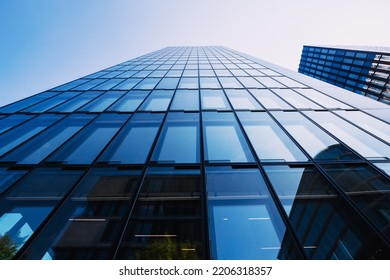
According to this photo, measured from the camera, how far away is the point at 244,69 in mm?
17734

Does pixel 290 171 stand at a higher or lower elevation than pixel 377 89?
higher

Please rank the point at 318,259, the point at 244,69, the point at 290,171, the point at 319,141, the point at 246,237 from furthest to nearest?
the point at 244,69
the point at 319,141
the point at 290,171
the point at 246,237
the point at 318,259

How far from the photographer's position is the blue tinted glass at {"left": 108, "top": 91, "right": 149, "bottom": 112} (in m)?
10.4

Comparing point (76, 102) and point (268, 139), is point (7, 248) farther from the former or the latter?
point (76, 102)

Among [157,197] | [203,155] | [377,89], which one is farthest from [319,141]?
[377,89]

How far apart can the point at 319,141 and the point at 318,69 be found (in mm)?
91052

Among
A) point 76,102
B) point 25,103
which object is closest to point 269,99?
point 76,102

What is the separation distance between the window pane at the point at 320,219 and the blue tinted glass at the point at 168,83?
920cm

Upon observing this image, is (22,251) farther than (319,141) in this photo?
No

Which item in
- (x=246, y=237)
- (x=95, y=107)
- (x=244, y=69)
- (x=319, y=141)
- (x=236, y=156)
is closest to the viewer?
(x=246, y=237)

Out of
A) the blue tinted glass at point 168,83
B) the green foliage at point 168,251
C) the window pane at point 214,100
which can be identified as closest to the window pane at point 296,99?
the window pane at point 214,100

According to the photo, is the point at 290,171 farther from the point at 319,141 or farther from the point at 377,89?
the point at 377,89

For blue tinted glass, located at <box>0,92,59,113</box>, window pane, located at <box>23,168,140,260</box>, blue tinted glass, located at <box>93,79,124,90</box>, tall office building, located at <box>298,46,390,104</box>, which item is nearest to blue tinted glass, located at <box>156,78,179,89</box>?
blue tinted glass, located at <box>93,79,124,90</box>

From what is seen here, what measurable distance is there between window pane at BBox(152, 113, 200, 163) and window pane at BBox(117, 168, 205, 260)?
1.99 ft
